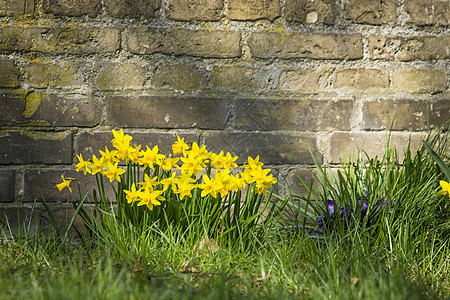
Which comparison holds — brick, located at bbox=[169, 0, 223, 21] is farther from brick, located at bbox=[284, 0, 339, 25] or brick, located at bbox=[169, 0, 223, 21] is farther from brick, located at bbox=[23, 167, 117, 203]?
brick, located at bbox=[23, 167, 117, 203]

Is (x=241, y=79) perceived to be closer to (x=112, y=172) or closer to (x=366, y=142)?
(x=366, y=142)

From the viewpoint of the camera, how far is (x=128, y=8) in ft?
6.17

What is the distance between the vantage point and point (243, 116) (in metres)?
1.92

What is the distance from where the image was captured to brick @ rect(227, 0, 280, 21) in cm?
191

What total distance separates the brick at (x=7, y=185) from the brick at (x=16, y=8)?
2.25 feet

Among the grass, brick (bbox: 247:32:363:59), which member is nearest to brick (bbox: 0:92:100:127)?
the grass

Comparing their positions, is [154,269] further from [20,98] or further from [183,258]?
[20,98]

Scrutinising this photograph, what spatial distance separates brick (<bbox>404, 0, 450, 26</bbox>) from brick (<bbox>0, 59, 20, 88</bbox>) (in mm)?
1783

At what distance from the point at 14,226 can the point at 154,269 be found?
874 millimetres

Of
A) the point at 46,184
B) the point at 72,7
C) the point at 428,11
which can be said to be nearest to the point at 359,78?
the point at 428,11

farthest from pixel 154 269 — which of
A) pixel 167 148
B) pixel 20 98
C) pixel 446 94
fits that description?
pixel 446 94

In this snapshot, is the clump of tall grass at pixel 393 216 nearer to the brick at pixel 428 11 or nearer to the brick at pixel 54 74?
the brick at pixel 428 11

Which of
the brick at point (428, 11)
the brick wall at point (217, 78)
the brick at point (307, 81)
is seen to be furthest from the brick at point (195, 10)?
the brick at point (428, 11)

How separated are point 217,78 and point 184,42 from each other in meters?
0.22
